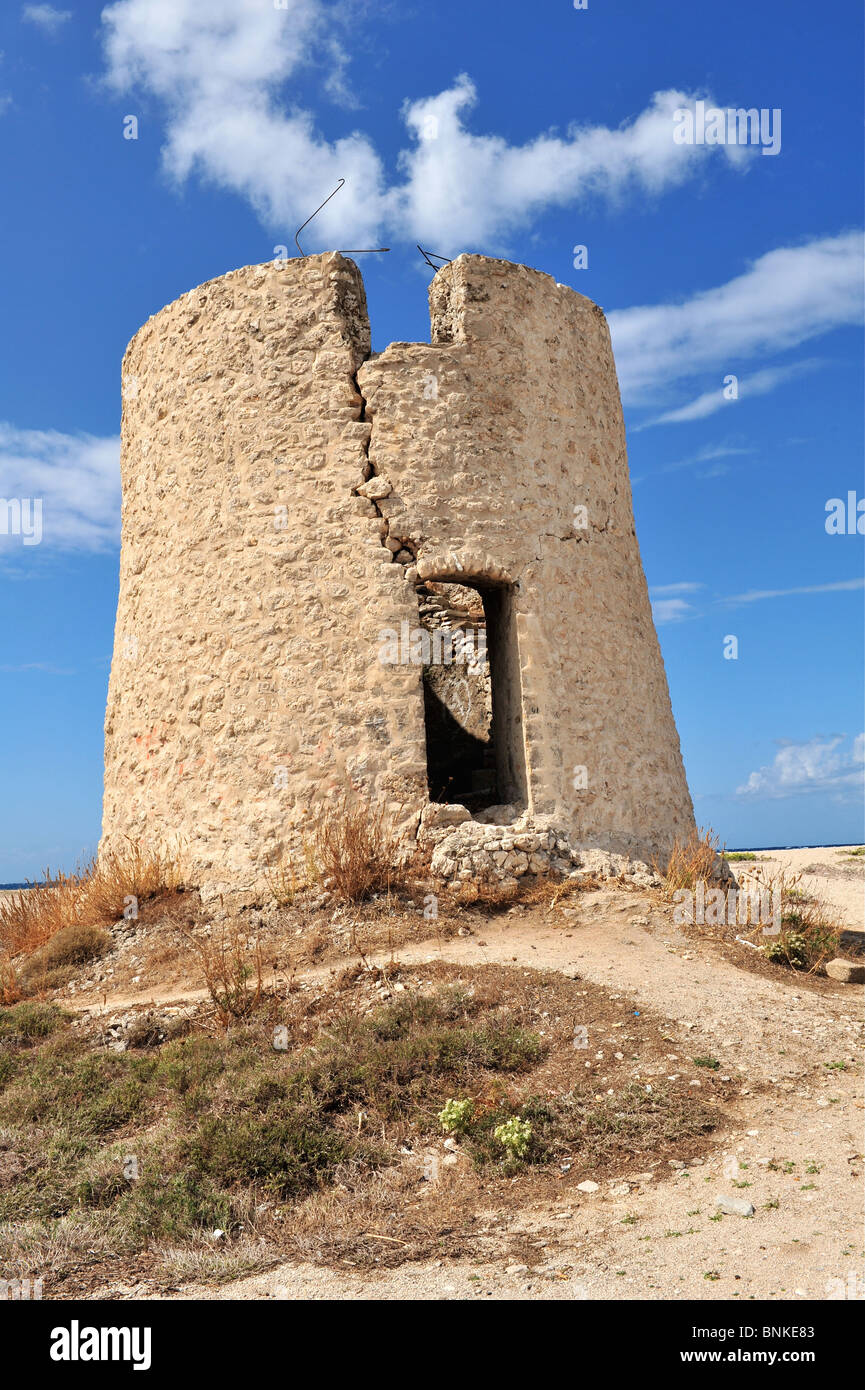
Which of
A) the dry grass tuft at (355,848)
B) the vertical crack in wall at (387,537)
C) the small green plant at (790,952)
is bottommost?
the small green plant at (790,952)

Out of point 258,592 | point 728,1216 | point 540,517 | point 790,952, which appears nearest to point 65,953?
point 258,592

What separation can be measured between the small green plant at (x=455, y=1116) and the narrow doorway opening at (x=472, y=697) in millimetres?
3929

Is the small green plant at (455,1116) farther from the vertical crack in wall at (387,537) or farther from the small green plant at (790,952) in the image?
the vertical crack in wall at (387,537)

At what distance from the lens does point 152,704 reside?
9.22 metres

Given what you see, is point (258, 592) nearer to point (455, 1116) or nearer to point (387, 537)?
point (387, 537)

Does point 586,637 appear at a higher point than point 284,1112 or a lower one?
higher

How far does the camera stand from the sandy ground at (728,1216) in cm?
333

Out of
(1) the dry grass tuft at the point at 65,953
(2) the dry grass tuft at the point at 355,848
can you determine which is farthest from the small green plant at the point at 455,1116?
(1) the dry grass tuft at the point at 65,953

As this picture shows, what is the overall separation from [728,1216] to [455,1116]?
1.44 metres

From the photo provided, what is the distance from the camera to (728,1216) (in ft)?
12.5

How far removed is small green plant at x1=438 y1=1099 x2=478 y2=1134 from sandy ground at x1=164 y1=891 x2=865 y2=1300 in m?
0.68

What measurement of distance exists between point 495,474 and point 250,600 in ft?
8.41
